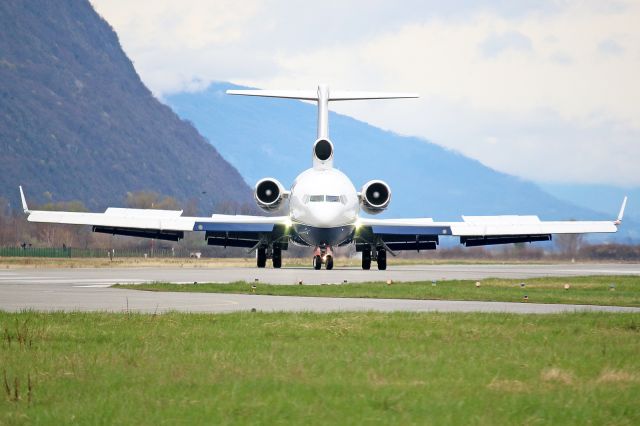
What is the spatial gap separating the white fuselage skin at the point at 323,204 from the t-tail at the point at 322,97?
1694mm

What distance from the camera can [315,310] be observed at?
23.7m

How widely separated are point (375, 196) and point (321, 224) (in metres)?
4.93

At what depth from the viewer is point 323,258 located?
178 ft

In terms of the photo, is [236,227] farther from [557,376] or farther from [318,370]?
[557,376]

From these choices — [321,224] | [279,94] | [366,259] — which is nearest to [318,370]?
[321,224]

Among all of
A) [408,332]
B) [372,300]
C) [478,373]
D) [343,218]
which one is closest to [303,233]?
[343,218]

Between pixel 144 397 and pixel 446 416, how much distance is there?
3178 mm

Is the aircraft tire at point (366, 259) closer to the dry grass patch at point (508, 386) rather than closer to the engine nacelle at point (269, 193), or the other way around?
the engine nacelle at point (269, 193)

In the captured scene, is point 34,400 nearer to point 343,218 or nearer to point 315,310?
point 315,310

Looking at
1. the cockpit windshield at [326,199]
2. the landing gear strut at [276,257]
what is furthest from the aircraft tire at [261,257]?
the cockpit windshield at [326,199]

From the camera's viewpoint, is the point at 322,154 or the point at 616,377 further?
the point at 322,154

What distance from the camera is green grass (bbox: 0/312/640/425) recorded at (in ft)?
36.0

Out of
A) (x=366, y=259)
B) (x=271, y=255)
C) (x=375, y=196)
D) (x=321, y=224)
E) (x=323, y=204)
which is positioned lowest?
(x=366, y=259)

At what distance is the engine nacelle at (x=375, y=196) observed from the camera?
55.1 metres
